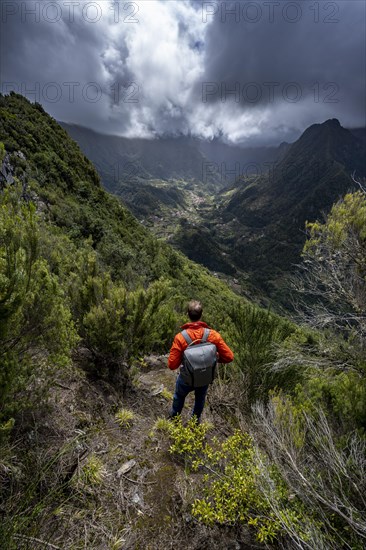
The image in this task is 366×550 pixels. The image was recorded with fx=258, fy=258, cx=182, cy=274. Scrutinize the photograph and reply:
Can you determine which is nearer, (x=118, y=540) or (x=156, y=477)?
(x=118, y=540)

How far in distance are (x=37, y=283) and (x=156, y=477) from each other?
7.18 feet

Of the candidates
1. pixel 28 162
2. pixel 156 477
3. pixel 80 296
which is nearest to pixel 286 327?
pixel 156 477

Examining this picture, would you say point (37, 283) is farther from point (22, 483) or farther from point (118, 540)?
point (118, 540)

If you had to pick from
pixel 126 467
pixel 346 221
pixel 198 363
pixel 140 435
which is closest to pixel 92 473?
pixel 126 467

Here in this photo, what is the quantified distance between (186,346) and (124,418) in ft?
3.81

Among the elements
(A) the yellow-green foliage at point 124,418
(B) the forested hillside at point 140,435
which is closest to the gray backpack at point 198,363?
(B) the forested hillside at point 140,435

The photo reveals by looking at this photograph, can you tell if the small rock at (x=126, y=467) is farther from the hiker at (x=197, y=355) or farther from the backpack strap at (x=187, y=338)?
the backpack strap at (x=187, y=338)

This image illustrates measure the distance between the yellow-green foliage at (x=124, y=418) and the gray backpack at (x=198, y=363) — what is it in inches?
33.8

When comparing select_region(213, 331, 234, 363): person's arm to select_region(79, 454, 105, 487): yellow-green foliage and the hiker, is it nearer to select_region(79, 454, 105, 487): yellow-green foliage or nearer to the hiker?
the hiker

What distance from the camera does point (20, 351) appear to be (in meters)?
2.19

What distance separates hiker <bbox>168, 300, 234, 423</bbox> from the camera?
2945 mm

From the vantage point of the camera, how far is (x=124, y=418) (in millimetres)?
3117

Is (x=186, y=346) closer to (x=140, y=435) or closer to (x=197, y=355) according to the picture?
(x=197, y=355)

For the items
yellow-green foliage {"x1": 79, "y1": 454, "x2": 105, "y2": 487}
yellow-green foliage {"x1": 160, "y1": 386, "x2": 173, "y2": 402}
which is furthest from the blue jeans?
yellow-green foliage {"x1": 79, "y1": 454, "x2": 105, "y2": 487}
